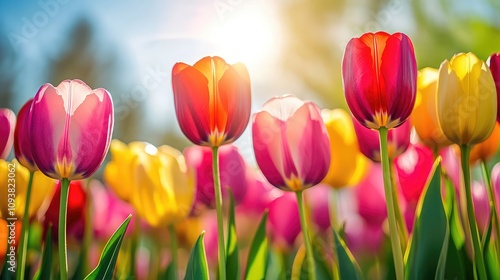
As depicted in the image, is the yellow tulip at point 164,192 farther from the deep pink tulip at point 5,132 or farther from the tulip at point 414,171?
the tulip at point 414,171

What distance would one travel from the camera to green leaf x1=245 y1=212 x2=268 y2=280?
529mm

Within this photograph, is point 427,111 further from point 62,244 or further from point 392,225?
point 62,244

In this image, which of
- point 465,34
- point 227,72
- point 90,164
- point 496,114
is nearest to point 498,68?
point 496,114

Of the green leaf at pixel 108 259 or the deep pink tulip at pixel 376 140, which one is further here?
the deep pink tulip at pixel 376 140

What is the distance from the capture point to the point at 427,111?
0.59 metres

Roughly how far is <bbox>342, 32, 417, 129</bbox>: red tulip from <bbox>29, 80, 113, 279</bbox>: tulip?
0.60ft

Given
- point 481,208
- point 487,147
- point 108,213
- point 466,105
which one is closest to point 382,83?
point 466,105

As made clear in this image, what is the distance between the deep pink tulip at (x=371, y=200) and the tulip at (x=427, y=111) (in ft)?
0.51

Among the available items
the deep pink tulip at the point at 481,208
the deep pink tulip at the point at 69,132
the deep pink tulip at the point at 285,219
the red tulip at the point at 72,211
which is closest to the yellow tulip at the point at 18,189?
the red tulip at the point at 72,211

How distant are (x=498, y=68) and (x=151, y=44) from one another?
18.2 inches

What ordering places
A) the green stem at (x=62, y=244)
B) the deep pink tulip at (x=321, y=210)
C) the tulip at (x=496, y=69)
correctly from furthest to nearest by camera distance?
the deep pink tulip at (x=321, y=210)
the tulip at (x=496, y=69)
the green stem at (x=62, y=244)

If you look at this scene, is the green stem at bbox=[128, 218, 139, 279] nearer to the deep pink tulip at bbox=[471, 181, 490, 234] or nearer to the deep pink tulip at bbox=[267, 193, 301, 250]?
the deep pink tulip at bbox=[267, 193, 301, 250]

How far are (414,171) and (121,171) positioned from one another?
33 cm

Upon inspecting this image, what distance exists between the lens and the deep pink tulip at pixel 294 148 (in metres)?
0.49
